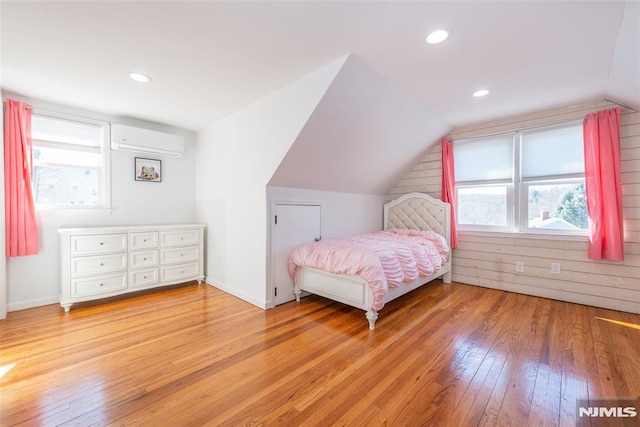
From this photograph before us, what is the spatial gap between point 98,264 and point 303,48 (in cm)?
321

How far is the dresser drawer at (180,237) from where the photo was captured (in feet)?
11.4

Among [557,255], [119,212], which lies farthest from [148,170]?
[557,255]

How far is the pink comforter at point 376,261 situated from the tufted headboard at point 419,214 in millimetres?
645

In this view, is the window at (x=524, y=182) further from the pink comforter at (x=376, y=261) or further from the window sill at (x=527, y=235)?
the pink comforter at (x=376, y=261)

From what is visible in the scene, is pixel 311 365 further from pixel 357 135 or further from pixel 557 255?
pixel 557 255

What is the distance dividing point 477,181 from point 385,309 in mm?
2443

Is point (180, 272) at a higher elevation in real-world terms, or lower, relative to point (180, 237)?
lower

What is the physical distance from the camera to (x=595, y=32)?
1.83 metres

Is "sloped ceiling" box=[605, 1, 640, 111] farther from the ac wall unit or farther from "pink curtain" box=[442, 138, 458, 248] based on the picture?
the ac wall unit

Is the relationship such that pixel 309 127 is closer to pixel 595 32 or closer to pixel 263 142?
pixel 263 142

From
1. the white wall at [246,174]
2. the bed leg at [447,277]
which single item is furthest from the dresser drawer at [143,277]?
the bed leg at [447,277]

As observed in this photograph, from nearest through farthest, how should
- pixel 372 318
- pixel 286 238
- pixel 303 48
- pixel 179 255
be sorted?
pixel 303 48
pixel 372 318
pixel 286 238
pixel 179 255

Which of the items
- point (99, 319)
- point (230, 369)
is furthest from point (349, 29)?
point (99, 319)

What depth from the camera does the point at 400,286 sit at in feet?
9.13
